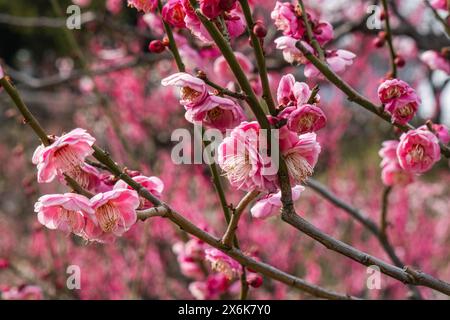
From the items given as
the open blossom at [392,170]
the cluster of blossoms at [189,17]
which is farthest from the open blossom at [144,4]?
the open blossom at [392,170]

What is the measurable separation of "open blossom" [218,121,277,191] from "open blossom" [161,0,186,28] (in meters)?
0.36

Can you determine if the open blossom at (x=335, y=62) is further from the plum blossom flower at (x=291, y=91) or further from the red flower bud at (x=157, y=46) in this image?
the red flower bud at (x=157, y=46)

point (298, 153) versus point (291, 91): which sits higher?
point (291, 91)

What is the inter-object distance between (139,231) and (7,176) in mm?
5031

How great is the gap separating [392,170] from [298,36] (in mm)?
727

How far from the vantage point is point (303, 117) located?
1.22 metres

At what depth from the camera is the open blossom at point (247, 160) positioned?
1.21 meters

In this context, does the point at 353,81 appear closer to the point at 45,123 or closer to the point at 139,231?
the point at 139,231

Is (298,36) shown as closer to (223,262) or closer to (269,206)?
(269,206)

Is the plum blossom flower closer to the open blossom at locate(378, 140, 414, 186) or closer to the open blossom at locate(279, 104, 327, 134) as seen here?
the open blossom at locate(279, 104, 327, 134)

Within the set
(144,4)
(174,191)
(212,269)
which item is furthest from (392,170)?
(174,191)

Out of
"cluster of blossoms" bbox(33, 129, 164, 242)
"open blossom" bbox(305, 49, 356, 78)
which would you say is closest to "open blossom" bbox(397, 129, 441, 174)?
"open blossom" bbox(305, 49, 356, 78)

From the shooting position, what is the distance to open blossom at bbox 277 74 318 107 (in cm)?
130

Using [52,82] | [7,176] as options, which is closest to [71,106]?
[7,176]
